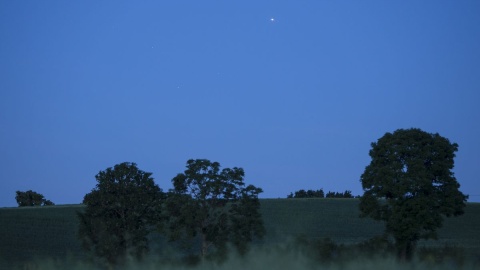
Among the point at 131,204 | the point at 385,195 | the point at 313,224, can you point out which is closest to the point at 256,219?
the point at 131,204

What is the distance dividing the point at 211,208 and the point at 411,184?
1494 centimetres

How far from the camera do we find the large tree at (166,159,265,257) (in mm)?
37875

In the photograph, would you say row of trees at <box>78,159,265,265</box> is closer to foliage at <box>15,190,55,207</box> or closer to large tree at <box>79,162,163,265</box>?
large tree at <box>79,162,163,265</box>

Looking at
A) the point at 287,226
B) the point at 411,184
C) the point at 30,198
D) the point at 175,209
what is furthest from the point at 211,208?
the point at 30,198

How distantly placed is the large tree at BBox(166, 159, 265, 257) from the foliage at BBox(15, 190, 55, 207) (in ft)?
291

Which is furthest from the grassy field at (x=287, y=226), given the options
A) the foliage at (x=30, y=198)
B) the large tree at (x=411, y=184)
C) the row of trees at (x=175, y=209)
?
the foliage at (x=30, y=198)

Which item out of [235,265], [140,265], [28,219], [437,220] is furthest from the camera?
[28,219]

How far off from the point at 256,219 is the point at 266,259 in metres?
25.0

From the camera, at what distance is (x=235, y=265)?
13.1 metres

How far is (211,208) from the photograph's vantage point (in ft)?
129

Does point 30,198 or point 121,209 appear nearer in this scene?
point 121,209

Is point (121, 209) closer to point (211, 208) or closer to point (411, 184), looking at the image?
point (211, 208)

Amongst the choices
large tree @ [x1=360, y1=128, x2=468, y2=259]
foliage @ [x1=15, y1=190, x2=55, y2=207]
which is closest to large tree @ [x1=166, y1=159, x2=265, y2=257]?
large tree @ [x1=360, y1=128, x2=468, y2=259]

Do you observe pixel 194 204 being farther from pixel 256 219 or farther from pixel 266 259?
pixel 266 259
